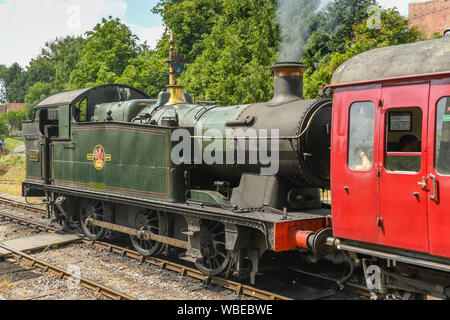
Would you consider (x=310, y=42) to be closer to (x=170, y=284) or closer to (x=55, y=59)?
(x=170, y=284)

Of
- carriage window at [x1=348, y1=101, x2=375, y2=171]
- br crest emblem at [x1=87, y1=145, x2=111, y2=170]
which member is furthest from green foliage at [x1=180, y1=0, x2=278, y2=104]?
carriage window at [x1=348, y1=101, x2=375, y2=171]

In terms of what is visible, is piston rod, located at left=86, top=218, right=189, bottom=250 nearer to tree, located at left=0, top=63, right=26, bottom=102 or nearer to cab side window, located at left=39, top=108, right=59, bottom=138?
cab side window, located at left=39, top=108, right=59, bottom=138

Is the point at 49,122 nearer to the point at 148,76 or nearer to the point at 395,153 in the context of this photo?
the point at 395,153

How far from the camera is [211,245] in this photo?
7.11 m

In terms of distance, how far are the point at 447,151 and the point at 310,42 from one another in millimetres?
13766

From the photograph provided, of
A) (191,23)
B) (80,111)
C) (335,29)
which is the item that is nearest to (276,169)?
(80,111)

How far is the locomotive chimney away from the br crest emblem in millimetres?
3797

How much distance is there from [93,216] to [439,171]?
7.49 m

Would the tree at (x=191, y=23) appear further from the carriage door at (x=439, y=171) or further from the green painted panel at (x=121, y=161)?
the carriage door at (x=439, y=171)

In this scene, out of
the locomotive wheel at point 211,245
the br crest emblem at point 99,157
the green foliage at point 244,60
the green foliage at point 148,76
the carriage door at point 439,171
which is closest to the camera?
the carriage door at point 439,171

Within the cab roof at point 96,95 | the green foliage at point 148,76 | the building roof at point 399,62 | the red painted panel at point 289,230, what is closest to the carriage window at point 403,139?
the building roof at point 399,62

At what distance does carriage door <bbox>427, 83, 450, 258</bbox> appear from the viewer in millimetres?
4090

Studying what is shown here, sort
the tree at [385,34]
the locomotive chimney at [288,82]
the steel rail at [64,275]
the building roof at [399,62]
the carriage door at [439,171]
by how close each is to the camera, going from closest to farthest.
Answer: the carriage door at [439,171] → the building roof at [399,62] → the steel rail at [64,275] → the locomotive chimney at [288,82] → the tree at [385,34]

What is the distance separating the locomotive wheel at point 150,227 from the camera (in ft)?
26.7
